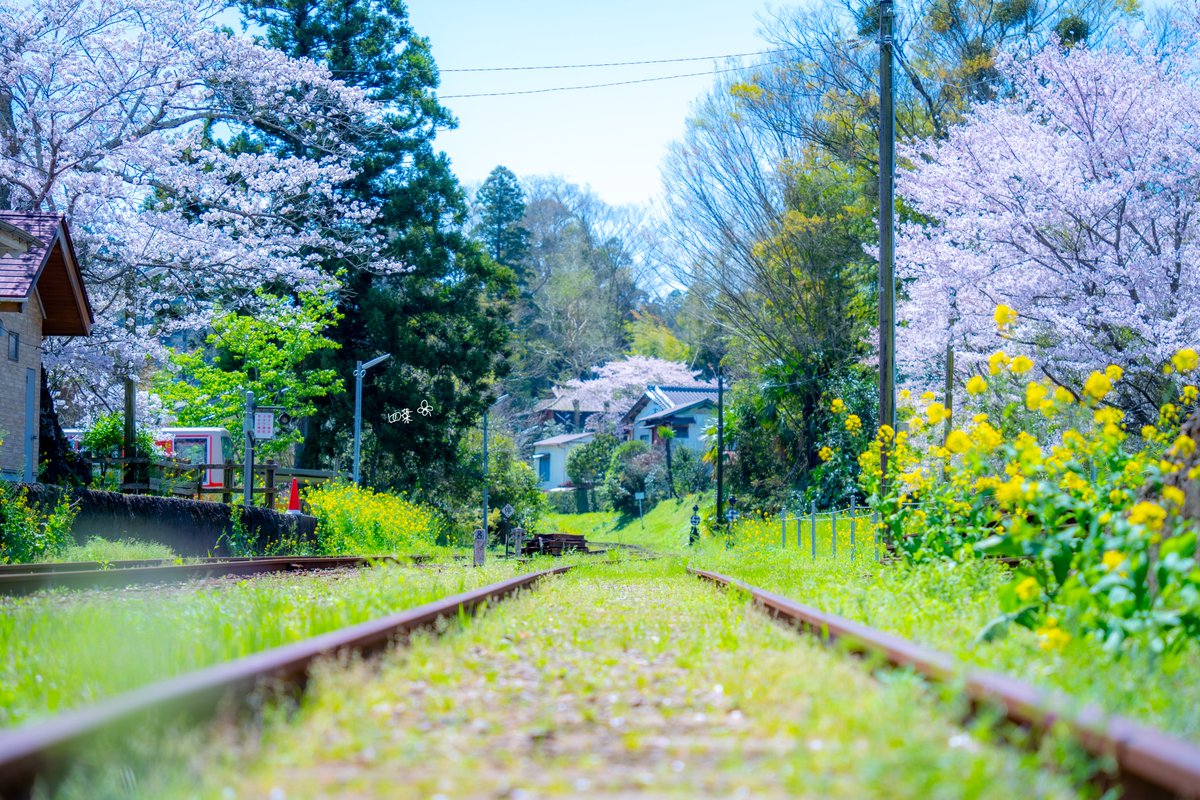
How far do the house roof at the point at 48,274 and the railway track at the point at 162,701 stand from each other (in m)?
18.9

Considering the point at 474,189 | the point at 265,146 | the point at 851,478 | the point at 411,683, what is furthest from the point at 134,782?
the point at 474,189

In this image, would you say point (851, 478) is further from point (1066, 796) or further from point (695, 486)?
point (1066, 796)

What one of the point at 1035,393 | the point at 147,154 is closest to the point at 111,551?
the point at 147,154

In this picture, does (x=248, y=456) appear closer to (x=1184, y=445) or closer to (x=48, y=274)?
(x=48, y=274)

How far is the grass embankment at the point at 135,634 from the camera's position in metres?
4.80

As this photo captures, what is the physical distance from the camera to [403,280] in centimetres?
4044

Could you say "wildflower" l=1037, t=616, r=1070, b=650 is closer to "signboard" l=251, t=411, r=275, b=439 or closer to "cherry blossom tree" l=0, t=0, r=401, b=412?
"signboard" l=251, t=411, r=275, b=439

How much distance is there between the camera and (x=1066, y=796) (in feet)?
9.13

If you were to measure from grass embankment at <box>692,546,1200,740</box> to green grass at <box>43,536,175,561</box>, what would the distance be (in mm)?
8993

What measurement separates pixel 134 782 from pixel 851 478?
109 feet

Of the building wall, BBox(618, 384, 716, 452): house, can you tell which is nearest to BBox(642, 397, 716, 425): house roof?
BBox(618, 384, 716, 452): house

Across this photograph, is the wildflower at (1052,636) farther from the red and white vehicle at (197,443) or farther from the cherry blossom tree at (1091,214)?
the red and white vehicle at (197,443)

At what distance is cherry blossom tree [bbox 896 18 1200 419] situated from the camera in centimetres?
1964

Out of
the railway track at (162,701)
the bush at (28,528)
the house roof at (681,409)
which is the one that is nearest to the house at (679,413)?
the house roof at (681,409)
